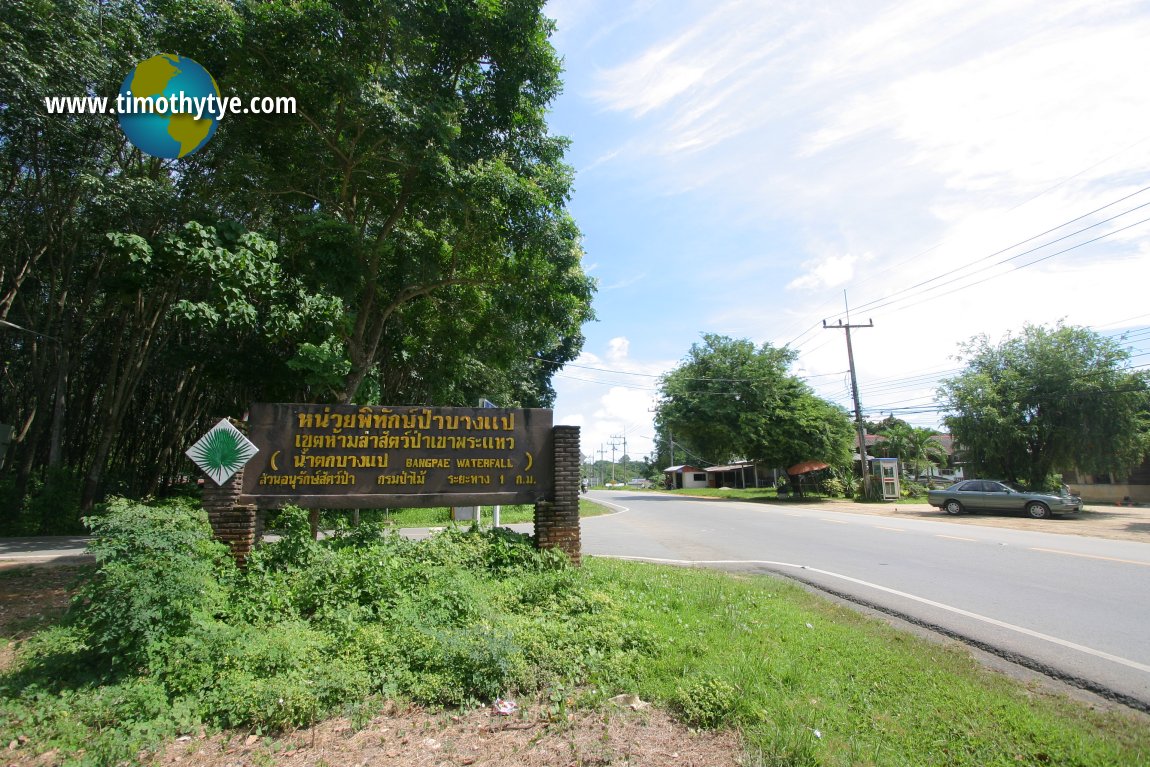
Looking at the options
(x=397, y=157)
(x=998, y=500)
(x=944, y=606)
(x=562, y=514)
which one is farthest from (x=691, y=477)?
(x=944, y=606)

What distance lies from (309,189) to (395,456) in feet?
25.2

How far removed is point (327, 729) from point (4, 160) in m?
15.4

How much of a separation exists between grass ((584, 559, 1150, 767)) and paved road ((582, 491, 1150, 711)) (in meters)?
0.88

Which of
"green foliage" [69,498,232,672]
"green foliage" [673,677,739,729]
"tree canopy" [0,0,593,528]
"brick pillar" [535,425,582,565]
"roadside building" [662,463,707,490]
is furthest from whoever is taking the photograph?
"roadside building" [662,463,707,490]

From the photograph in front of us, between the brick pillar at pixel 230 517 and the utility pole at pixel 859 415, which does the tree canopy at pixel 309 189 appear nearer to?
the brick pillar at pixel 230 517

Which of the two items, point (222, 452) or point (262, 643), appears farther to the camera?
point (222, 452)

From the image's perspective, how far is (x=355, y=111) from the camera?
34.3ft

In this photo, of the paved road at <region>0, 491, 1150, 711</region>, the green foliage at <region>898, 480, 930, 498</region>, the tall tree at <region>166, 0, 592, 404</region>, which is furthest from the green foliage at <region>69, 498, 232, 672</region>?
the green foliage at <region>898, 480, 930, 498</region>

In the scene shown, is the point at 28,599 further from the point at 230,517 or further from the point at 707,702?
the point at 707,702

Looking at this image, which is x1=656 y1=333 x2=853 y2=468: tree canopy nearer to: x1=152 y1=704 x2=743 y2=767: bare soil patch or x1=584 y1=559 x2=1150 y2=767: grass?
x1=584 y1=559 x2=1150 y2=767: grass

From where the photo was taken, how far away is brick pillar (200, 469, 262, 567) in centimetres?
725

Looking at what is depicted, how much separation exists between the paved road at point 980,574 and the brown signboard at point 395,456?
4099 mm

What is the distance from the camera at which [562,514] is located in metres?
8.40

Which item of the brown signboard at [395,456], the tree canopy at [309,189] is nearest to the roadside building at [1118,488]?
the tree canopy at [309,189]
